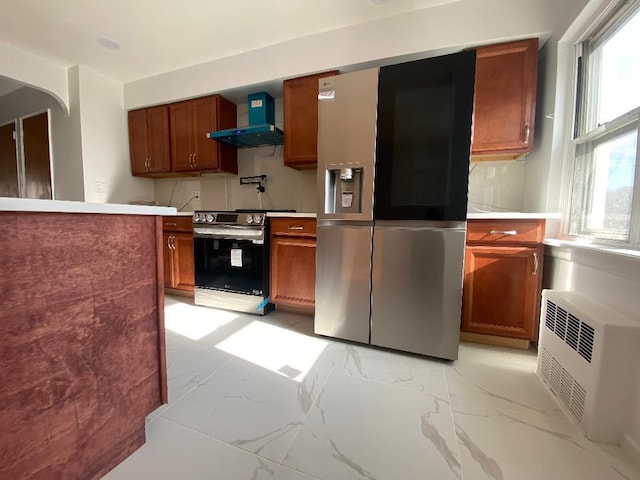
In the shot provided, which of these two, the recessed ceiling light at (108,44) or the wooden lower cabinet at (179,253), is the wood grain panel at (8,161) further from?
the wooden lower cabinet at (179,253)

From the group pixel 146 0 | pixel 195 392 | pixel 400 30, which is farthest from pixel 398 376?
pixel 146 0

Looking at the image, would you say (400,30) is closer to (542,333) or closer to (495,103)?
(495,103)

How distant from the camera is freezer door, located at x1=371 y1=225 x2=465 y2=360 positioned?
1.50 m

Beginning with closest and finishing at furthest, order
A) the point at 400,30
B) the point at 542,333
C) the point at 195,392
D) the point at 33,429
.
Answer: the point at 33,429 < the point at 195,392 < the point at 542,333 < the point at 400,30

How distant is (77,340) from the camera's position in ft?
2.38

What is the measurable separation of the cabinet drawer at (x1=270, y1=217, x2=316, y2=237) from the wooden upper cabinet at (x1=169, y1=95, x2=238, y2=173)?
101 cm

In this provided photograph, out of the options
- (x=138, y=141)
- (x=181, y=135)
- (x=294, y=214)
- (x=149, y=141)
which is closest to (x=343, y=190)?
(x=294, y=214)

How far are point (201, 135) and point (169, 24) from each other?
0.88 meters

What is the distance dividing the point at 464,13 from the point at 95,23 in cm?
279

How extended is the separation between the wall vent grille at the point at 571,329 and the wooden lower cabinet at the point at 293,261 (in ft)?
4.73

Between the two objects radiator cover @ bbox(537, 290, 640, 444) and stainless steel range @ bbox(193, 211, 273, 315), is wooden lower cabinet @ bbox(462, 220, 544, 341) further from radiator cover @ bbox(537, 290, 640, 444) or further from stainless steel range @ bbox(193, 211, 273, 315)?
stainless steel range @ bbox(193, 211, 273, 315)

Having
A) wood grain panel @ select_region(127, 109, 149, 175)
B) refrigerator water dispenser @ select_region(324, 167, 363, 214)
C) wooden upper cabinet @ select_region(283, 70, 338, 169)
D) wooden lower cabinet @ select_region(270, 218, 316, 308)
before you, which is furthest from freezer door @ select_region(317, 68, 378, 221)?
wood grain panel @ select_region(127, 109, 149, 175)

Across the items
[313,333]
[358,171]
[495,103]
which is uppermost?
[495,103]

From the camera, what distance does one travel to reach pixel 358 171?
170 cm
